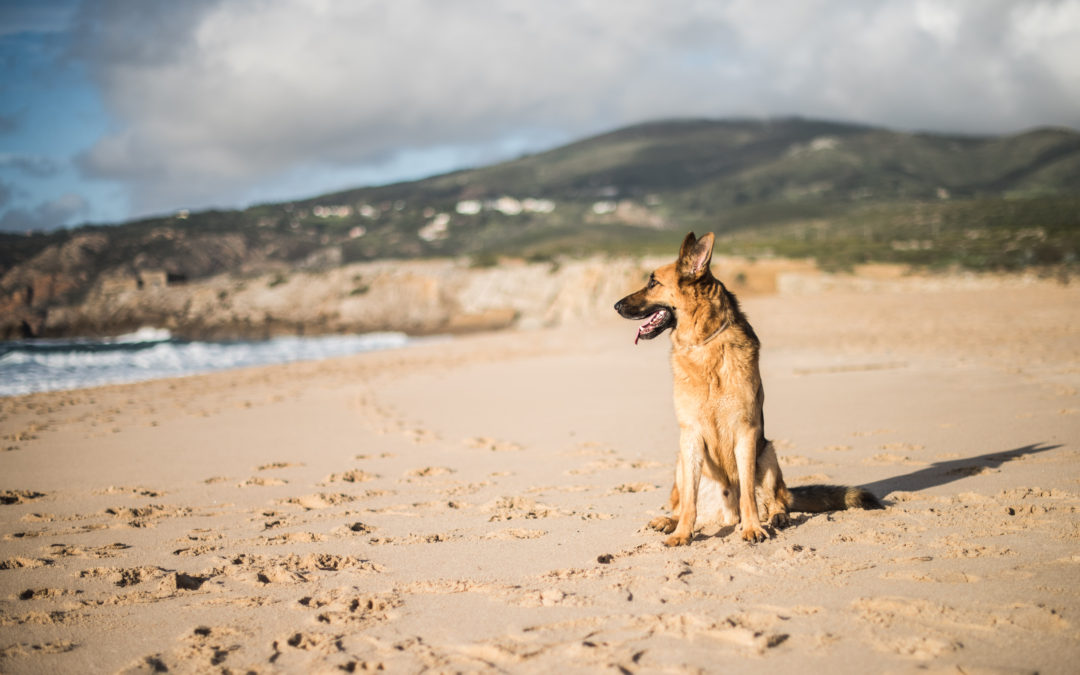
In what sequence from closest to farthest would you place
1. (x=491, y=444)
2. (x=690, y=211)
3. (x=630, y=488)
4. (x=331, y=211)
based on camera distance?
1. (x=630, y=488)
2. (x=491, y=444)
3. (x=331, y=211)
4. (x=690, y=211)

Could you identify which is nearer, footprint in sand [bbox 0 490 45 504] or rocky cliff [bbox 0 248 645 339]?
footprint in sand [bbox 0 490 45 504]

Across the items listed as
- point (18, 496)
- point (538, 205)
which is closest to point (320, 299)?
point (18, 496)

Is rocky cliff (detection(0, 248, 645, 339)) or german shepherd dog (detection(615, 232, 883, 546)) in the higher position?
rocky cliff (detection(0, 248, 645, 339))

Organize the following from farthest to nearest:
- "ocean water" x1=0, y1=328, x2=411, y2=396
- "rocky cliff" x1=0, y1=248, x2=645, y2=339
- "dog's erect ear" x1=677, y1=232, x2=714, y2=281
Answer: "rocky cliff" x1=0, y1=248, x2=645, y2=339
"ocean water" x1=0, y1=328, x2=411, y2=396
"dog's erect ear" x1=677, y1=232, x2=714, y2=281

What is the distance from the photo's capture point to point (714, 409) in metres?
4.01

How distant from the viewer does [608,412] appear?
897 centimetres

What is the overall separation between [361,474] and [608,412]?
3.88m

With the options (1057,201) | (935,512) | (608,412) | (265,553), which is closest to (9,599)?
(265,553)

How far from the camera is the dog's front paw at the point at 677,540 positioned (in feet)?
12.8

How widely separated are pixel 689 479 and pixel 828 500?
1.07 meters

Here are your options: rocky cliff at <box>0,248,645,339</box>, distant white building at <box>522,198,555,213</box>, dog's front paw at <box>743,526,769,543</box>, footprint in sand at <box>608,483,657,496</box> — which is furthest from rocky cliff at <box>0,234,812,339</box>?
distant white building at <box>522,198,555,213</box>

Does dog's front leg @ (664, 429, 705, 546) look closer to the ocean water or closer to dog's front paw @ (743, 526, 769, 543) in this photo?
dog's front paw @ (743, 526, 769, 543)

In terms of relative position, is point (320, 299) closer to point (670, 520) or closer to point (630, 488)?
point (630, 488)

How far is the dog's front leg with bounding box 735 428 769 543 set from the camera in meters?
3.93
